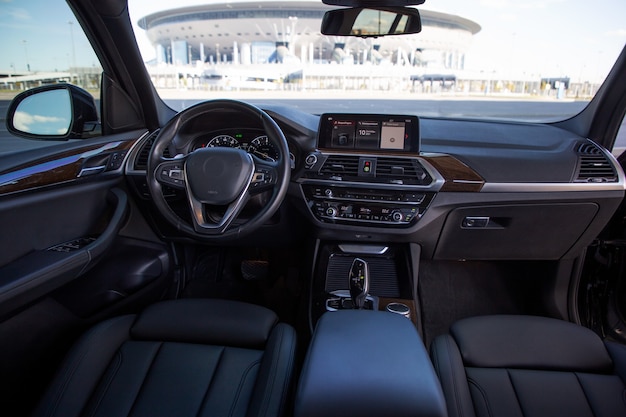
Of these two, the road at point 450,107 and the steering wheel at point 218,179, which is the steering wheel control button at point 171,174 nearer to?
the steering wheel at point 218,179

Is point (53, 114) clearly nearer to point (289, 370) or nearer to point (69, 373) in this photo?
point (69, 373)

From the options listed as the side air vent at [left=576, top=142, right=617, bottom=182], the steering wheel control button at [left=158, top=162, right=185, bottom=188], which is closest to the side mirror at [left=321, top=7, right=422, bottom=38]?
the steering wheel control button at [left=158, top=162, right=185, bottom=188]

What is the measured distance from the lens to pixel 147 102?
109 inches

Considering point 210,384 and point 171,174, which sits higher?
point 171,174

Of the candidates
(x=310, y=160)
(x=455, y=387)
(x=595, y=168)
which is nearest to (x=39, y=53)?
(x=310, y=160)

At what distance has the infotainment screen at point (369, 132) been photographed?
2.45 meters

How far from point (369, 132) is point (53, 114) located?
→ 174 centimetres

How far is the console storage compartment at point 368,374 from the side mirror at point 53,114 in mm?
1841

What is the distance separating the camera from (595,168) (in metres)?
2.38

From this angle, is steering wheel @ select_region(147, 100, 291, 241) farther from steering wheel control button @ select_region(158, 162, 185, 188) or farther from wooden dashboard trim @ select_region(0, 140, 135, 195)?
wooden dashboard trim @ select_region(0, 140, 135, 195)

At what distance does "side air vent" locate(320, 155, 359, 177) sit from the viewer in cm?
247

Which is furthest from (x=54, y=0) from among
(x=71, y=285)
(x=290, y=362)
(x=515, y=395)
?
(x=515, y=395)

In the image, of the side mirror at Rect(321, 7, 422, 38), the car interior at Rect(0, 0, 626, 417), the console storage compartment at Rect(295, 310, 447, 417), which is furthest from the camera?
the side mirror at Rect(321, 7, 422, 38)

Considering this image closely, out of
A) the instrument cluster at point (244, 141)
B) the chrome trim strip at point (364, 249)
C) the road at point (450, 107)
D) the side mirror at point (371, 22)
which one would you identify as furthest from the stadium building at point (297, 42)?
the chrome trim strip at point (364, 249)
